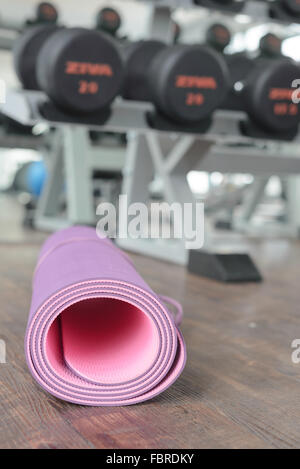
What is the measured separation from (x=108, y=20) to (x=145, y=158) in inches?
24.7

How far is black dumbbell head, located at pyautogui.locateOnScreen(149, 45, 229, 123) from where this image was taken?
5.71 ft

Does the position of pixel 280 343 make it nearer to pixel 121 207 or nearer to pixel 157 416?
pixel 157 416

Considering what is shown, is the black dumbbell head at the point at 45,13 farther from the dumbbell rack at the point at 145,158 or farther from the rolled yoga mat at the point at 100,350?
the rolled yoga mat at the point at 100,350

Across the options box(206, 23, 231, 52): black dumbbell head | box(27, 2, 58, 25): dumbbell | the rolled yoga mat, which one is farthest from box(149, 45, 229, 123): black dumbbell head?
the rolled yoga mat

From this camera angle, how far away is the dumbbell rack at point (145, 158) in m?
1.89

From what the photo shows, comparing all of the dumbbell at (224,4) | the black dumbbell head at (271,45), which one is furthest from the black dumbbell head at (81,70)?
the black dumbbell head at (271,45)

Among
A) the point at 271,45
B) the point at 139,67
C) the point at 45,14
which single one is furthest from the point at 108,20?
the point at 271,45

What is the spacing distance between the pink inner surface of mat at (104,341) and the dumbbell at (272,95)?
113cm

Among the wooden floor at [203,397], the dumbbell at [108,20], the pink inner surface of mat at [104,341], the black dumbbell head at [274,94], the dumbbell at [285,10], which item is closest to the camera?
the wooden floor at [203,397]

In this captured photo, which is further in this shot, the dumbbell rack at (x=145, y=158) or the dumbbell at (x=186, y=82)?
the dumbbell rack at (x=145, y=158)

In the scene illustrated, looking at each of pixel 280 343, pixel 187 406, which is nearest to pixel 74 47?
pixel 280 343

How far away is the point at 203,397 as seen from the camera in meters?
0.80

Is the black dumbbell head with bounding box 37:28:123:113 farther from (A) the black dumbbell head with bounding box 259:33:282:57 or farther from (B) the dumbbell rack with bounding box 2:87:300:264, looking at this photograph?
(A) the black dumbbell head with bounding box 259:33:282:57

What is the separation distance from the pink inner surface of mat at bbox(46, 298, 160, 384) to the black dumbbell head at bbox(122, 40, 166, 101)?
1.06 m
